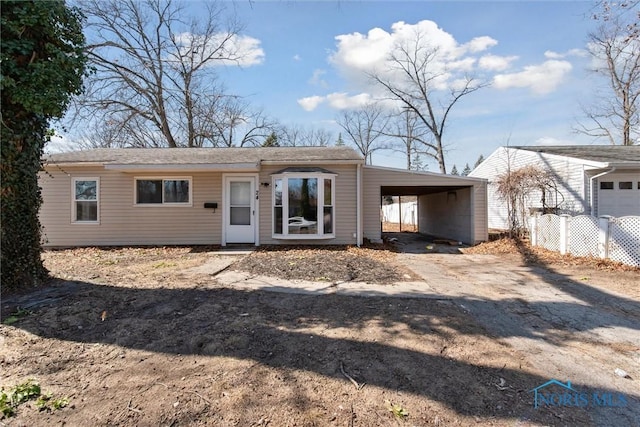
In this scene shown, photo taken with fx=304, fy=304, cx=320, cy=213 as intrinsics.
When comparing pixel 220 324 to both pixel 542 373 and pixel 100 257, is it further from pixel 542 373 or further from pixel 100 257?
pixel 100 257

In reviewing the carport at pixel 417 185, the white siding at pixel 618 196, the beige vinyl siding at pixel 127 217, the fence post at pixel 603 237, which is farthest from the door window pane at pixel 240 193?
the white siding at pixel 618 196

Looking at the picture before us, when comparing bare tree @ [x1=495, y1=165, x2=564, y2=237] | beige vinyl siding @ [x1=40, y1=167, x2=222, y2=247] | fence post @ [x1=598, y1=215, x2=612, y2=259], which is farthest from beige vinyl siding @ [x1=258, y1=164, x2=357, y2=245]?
fence post @ [x1=598, y1=215, x2=612, y2=259]

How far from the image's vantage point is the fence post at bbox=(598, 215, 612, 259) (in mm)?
7163

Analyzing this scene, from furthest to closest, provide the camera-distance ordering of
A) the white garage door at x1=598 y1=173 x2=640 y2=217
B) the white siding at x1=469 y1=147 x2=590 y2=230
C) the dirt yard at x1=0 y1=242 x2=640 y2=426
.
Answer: the white siding at x1=469 y1=147 x2=590 y2=230
the white garage door at x1=598 y1=173 x2=640 y2=217
the dirt yard at x1=0 y1=242 x2=640 y2=426

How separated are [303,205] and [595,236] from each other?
25.1 feet

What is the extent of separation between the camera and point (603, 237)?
7211mm

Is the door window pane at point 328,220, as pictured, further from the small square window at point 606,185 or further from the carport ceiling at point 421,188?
the small square window at point 606,185

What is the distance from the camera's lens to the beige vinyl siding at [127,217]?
10.1 meters

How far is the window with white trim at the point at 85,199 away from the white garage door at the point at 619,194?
17803mm

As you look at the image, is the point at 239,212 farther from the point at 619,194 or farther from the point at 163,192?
the point at 619,194

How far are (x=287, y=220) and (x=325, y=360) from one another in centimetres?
705

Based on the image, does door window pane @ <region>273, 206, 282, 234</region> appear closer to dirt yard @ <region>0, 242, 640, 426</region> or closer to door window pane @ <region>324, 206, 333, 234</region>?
door window pane @ <region>324, 206, 333, 234</region>

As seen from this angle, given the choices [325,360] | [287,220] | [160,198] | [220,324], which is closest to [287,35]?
[287,220]

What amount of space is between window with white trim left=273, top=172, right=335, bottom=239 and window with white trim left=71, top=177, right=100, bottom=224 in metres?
6.07
